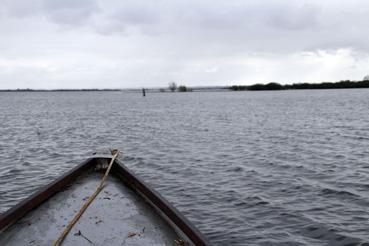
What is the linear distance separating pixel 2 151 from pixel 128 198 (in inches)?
705

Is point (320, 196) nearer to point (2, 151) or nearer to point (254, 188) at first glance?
point (254, 188)

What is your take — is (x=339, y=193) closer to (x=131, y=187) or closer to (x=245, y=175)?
(x=245, y=175)

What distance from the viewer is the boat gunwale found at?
6.29 meters

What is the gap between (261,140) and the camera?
26422 mm

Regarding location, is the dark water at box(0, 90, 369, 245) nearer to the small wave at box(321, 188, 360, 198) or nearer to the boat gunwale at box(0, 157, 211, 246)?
the small wave at box(321, 188, 360, 198)

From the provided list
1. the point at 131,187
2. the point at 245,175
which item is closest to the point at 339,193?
the point at 245,175

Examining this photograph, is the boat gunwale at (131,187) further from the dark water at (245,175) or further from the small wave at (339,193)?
the small wave at (339,193)

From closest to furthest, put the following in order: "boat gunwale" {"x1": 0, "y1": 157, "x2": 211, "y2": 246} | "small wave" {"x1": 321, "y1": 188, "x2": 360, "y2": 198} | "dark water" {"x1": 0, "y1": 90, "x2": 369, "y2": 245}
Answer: "boat gunwale" {"x1": 0, "y1": 157, "x2": 211, "y2": 246} < "dark water" {"x1": 0, "y1": 90, "x2": 369, "y2": 245} < "small wave" {"x1": 321, "y1": 188, "x2": 360, "y2": 198}

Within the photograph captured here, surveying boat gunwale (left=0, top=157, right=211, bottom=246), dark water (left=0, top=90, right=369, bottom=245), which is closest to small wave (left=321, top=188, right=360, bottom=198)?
dark water (left=0, top=90, right=369, bottom=245)

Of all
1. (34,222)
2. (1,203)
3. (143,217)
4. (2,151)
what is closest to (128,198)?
(143,217)

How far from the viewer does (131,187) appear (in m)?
9.38

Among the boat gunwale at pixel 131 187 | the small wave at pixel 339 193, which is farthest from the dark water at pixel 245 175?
the boat gunwale at pixel 131 187

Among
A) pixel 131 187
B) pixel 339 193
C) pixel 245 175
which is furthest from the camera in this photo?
pixel 245 175

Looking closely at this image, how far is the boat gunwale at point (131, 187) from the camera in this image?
629 centimetres
